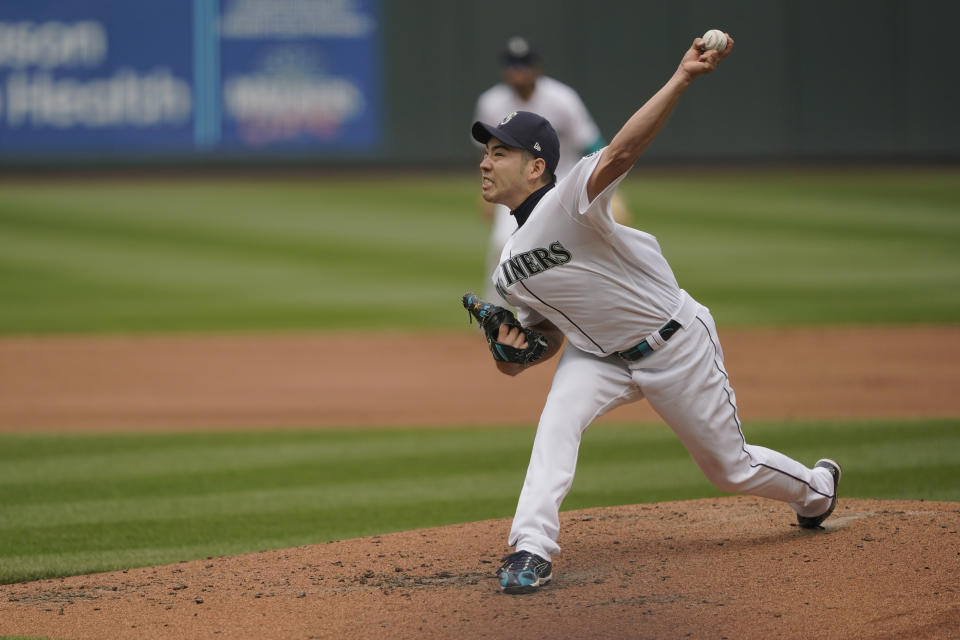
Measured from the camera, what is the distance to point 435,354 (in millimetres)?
10391

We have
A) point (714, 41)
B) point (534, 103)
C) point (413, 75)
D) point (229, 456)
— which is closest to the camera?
point (714, 41)

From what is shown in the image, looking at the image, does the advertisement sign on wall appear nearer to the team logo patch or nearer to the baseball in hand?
the team logo patch

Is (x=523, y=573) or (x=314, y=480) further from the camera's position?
(x=314, y=480)

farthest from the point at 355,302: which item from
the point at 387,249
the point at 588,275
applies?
the point at 588,275

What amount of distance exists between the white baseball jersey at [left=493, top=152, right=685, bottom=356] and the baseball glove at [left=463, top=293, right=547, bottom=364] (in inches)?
3.3

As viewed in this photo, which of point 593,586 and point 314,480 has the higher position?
point 593,586

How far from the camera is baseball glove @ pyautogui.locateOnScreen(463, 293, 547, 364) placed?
172 inches

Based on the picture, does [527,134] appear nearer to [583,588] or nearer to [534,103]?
[583,588]

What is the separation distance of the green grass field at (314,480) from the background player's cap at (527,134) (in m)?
1.91

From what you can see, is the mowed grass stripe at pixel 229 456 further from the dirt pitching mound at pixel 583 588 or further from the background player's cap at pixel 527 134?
the background player's cap at pixel 527 134

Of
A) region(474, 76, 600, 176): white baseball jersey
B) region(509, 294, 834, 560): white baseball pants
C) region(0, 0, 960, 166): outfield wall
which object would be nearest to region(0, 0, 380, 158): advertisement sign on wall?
region(0, 0, 960, 166): outfield wall

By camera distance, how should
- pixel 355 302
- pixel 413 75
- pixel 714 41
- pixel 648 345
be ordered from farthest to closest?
1. pixel 413 75
2. pixel 355 302
3. pixel 648 345
4. pixel 714 41

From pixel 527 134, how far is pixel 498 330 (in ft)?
2.26

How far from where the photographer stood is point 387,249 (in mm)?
16234
